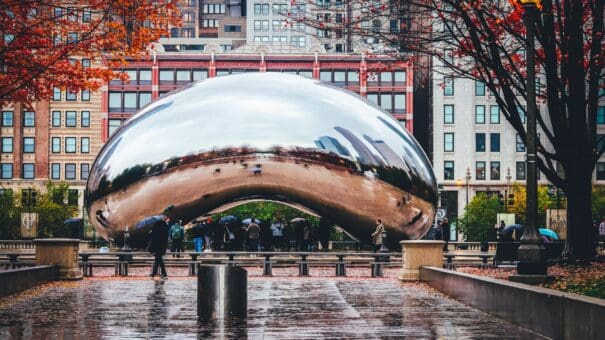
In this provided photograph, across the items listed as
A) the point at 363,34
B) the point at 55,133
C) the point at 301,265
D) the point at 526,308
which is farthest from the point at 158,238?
the point at 55,133

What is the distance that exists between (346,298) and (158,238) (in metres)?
8.77

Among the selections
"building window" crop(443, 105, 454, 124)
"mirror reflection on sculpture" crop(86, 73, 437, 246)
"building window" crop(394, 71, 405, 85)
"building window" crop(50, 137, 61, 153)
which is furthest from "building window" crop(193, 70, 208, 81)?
"mirror reflection on sculpture" crop(86, 73, 437, 246)

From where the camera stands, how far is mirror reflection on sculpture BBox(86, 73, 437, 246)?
30.9 m

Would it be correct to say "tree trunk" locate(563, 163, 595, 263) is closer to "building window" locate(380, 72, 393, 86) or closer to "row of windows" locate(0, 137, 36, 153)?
"building window" locate(380, 72, 393, 86)

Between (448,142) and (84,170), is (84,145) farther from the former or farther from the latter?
(448,142)

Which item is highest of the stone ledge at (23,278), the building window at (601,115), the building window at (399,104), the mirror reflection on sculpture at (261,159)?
the building window at (399,104)

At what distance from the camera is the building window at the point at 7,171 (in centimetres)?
10756

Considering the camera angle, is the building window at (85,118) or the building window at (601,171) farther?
the building window at (85,118)

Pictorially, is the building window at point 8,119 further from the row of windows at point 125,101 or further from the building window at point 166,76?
the building window at point 166,76

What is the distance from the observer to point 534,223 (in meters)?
17.7

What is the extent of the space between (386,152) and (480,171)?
73808 mm

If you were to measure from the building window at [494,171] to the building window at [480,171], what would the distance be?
78cm

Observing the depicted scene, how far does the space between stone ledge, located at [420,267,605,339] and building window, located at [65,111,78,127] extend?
94239 millimetres

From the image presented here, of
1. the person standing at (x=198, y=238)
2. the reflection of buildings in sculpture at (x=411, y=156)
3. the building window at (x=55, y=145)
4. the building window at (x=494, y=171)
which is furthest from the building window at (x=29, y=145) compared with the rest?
the reflection of buildings in sculpture at (x=411, y=156)
